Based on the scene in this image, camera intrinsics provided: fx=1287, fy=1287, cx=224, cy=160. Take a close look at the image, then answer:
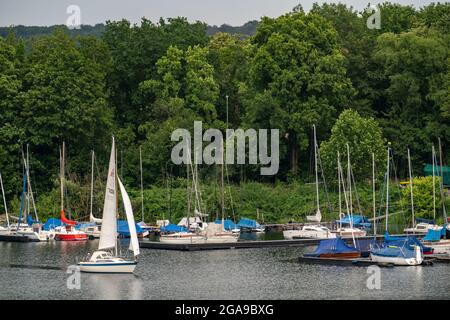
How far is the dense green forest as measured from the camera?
11088 cm

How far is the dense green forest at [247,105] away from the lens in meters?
111

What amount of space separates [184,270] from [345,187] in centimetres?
3120

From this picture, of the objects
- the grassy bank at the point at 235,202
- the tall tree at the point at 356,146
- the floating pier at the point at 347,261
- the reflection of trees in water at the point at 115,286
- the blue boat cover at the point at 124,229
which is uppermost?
the tall tree at the point at 356,146

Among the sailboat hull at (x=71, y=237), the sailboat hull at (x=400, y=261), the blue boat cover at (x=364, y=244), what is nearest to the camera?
the sailboat hull at (x=400, y=261)

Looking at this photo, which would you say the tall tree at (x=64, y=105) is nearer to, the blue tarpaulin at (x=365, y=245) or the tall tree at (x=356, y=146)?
the tall tree at (x=356, y=146)

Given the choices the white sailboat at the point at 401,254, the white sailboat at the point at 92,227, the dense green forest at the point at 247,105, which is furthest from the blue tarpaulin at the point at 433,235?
the white sailboat at the point at 92,227

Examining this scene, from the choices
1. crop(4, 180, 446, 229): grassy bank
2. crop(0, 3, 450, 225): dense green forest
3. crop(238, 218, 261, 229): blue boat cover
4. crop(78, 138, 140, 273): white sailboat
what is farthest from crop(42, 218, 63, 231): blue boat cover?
crop(78, 138, 140, 273): white sailboat

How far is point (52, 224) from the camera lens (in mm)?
103938

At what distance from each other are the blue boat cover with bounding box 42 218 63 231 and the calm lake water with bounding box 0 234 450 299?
13.8m

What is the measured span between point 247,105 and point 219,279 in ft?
137

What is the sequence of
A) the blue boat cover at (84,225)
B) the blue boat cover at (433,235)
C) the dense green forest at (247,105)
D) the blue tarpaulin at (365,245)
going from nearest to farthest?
the blue tarpaulin at (365,245) → the blue boat cover at (433,235) → the blue boat cover at (84,225) → the dense green forest at (247,105)

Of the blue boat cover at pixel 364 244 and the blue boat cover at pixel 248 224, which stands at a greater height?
the blue boat cover at pixel 248 224

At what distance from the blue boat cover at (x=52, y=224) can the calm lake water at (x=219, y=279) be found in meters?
13.8

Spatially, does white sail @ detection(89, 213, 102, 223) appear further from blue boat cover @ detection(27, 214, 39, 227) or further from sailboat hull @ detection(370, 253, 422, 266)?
sailboat hull @ detection(370, 253, 422, 266)
